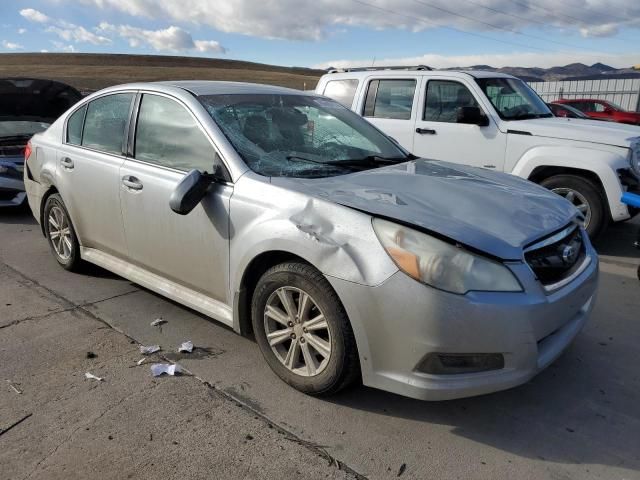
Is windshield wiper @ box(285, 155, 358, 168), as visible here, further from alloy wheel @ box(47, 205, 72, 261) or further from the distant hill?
the distant hill

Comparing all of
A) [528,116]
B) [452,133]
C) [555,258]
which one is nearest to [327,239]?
[555,258]

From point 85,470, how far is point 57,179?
2.97 m

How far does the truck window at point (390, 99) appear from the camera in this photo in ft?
22.6

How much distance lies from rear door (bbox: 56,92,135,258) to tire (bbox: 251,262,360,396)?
1585 mm

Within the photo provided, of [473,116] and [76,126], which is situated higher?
[473,116]

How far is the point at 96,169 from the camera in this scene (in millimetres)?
4180

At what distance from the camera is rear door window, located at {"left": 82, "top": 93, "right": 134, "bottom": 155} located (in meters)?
4.09

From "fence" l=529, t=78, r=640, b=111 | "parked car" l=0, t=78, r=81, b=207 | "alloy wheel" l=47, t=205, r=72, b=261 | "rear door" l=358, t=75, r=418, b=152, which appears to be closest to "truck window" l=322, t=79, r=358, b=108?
"rear door" l=358, t=75, r=418, b=152

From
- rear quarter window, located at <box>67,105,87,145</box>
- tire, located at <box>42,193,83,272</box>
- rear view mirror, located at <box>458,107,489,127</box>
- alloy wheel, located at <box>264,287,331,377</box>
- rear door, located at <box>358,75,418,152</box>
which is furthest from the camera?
rear door, located at <box>358,75,418,152</box>

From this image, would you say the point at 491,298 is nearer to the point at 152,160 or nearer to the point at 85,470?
the point at 85,470

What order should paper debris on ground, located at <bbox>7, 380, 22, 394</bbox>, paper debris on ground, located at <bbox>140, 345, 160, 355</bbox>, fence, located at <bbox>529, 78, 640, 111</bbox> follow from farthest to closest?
fence, located at <bbox>529, 78, 640, 111</bbox> < paper debris on ground, located at <bbox>140, 345, 160, 355</bbox> < paper debris on ground, located at <bbox>7, 380, 22, 394</bbox>

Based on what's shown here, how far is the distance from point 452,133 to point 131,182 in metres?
4.07

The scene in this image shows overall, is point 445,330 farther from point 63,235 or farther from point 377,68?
point 377,68

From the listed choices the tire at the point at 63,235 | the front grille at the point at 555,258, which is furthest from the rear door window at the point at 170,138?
the front grille at the point at 555,258
